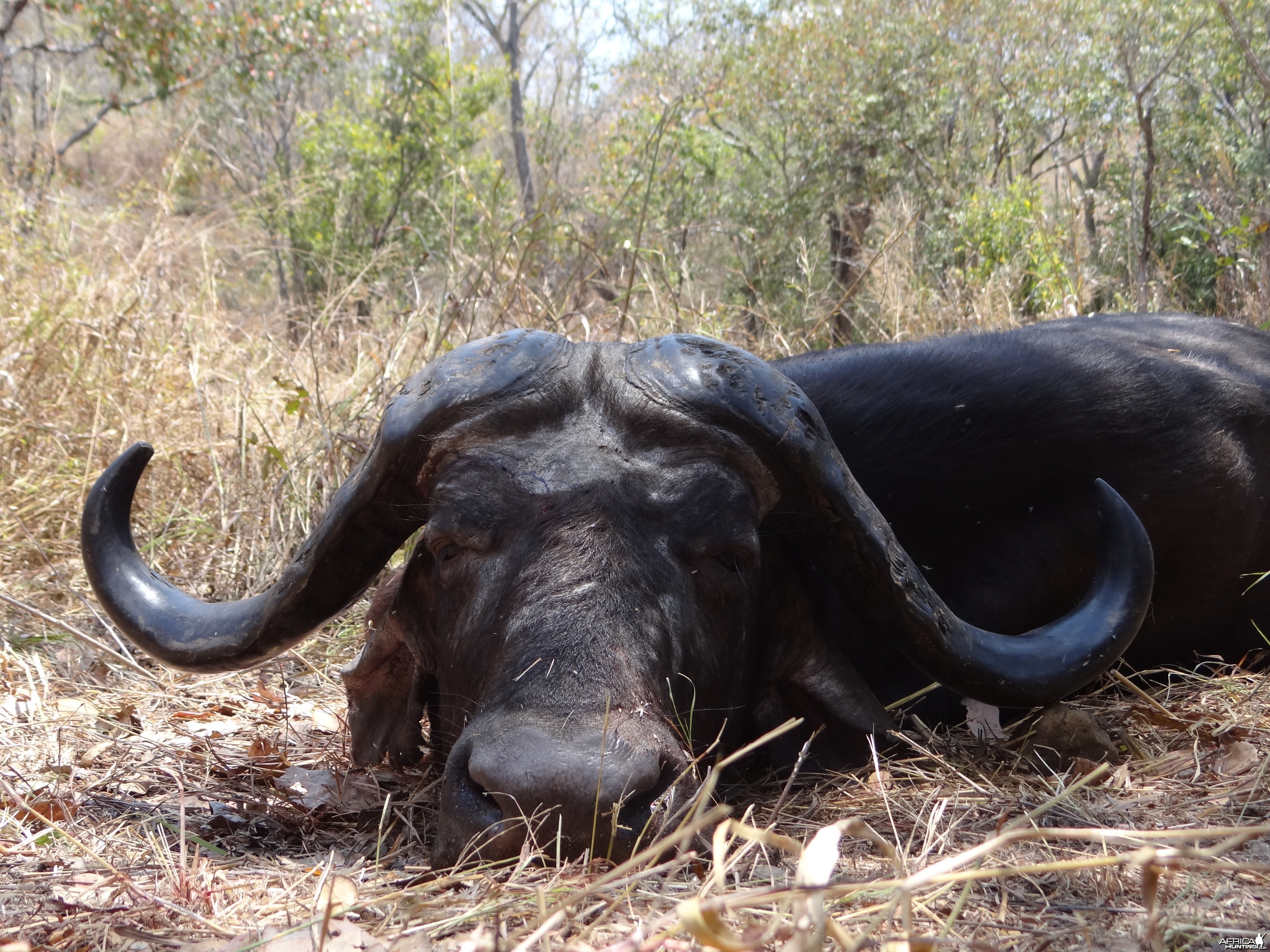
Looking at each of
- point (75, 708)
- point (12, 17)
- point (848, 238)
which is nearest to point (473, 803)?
point (75, 708)

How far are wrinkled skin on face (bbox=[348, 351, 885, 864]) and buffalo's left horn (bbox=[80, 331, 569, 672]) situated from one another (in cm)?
8

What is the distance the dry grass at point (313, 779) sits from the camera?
66.9 inches

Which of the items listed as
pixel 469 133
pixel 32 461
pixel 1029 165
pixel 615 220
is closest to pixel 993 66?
pixel 1029 165

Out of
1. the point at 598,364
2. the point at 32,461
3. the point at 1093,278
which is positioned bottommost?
the point at 32,461

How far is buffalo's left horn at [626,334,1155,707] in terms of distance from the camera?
8.52 feet

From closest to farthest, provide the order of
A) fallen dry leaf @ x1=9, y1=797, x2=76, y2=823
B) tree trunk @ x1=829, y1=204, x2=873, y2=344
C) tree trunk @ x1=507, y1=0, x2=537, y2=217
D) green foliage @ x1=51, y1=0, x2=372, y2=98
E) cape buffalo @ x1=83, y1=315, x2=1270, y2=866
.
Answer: cape buffalo @ x1=83, y1=315, x2=1270, y2=866 < fallen dry leaf @ x1=9, y1=797, x2=76, y2=823 < green foliage @ x1=51, y1=0, x2=372, y2=98 < tree trunk @ x1=829, y1=204, x2=873, y2=344 < tree trunk @ x1=507, y1=0, x2=537, y2=217

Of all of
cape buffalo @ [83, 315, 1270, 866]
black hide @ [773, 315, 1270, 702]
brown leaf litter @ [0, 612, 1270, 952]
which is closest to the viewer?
brown leaf litter @ [0, 612, 1270, 952]

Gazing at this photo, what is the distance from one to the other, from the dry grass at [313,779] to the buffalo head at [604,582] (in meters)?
0.24

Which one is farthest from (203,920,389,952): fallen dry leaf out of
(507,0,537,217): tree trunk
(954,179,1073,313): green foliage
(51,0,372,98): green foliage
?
(507,0,537,217): tree trunk

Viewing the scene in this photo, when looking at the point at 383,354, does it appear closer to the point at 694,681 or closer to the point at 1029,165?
the point at 694,681

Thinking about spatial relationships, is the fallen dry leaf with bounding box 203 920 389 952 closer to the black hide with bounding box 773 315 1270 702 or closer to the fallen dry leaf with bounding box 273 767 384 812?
the fallen dry leaf with bounding box 273 767 384 812

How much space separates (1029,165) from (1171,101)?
2155 millimetres

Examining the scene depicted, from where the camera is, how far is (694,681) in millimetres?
2484

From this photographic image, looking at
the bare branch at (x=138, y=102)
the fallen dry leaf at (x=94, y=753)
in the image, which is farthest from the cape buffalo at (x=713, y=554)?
the bare branch at (x=138, y=102)
